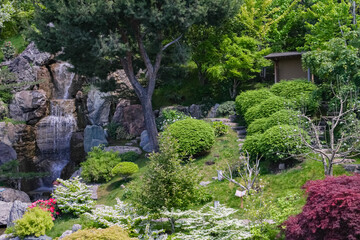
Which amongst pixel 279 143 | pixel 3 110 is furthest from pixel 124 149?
pixel 279 143

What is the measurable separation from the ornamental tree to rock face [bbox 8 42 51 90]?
23.3 feet

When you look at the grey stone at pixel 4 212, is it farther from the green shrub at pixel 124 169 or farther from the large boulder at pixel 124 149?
the large boulder at pixel 124 149

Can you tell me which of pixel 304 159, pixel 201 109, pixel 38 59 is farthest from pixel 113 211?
pixel 38 59

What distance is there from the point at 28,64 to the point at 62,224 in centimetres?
1477

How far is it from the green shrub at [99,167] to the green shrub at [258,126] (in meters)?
5.46

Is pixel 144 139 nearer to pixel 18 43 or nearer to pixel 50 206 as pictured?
pixel 50 206

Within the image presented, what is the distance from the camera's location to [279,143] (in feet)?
36.6

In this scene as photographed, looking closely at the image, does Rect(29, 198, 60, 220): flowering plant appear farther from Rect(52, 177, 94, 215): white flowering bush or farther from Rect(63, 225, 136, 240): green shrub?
Rect(63, 225, 136, 240): green shrub

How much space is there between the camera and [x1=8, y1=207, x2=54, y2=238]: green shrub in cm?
959

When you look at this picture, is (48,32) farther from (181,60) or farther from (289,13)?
(289,13)

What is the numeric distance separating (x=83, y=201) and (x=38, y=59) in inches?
552

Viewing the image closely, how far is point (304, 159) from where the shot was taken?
11297 millimetres

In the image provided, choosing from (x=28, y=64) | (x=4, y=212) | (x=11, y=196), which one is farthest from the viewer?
(x=28, y=64)

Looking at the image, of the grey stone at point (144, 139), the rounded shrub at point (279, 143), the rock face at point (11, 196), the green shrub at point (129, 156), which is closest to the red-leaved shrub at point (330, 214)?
the rounded shrub at point (279, 143)
